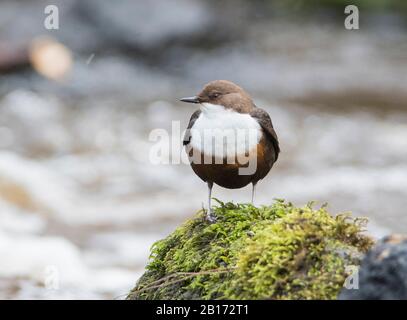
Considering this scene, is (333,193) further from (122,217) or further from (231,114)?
(231,114)

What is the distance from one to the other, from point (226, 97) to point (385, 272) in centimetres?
184

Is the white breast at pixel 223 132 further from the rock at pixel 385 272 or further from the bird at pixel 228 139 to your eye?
the rock at pixel 385 272

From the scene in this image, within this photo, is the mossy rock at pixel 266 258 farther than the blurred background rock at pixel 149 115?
No

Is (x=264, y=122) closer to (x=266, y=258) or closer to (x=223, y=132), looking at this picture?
(x=223, y=132)

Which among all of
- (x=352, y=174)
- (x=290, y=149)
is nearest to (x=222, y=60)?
(x=290, y=149)

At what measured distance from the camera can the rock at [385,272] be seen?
8.61 ft

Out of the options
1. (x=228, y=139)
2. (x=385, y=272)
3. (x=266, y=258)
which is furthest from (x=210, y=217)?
(x=385, y=272)

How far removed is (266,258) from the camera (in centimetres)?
Answer: 309

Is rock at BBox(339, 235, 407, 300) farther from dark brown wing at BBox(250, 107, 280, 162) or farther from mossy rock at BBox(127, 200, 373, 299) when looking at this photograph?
dark brown wing at BBox(250, 107, 280, 162)

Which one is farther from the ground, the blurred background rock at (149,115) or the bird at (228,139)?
the blurred background rock at (149,115)

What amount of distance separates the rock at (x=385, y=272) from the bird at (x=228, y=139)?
4.38ft

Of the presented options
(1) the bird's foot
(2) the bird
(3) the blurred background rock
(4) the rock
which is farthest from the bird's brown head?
(3) the blurred background rock

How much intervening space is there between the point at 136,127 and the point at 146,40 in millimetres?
3803

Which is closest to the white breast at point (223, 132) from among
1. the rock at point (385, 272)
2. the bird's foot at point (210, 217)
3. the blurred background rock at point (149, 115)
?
the bird's foot at point (210, 217)
